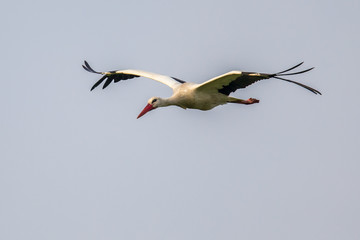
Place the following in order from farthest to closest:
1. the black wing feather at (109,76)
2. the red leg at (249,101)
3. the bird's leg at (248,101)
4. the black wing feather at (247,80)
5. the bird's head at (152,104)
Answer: the black wing feather at (109,76), the red leg at (249,101), the bird's leg at (248,101), the bird's head at (152,104), the black wing feather at (247,80)

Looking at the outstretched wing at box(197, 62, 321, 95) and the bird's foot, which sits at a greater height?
the outstretched wing at box(197, 62, 321, 95)

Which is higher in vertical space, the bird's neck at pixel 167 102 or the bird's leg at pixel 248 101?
the bird's neck at pixel 167 102

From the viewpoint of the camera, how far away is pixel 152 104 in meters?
17.3

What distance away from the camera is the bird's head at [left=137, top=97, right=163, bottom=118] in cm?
1722

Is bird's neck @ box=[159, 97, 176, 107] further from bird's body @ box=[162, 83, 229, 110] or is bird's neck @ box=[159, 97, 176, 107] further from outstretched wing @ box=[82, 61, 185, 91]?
outstretched wing @ box=[82, 61, 185, 91]

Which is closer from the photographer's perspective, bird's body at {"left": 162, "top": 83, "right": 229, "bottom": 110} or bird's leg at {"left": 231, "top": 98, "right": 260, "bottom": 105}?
bird's body at {"left": 162, "top": 83, "right": 229, "bottom": 110}

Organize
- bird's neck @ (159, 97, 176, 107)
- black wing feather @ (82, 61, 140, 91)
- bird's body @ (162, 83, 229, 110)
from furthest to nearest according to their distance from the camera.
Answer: black wing feather @ (82, 61, 140, 91), bird's neck @ (159, 97, 176, 107), bird's body @ (162, 83, 229, 110)

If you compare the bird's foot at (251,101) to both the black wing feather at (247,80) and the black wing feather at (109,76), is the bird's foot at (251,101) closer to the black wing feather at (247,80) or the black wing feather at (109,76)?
the black wing feather at (247,80)

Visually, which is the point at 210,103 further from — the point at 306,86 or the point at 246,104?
the point at 306,86

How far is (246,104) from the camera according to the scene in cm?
1823

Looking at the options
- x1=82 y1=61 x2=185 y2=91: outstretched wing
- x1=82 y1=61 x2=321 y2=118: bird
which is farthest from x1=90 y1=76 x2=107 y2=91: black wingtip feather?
x1=82 y1=61 x2=321 y2=118: bird

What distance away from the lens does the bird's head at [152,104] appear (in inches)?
678

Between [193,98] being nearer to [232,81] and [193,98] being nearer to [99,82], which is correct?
[232,81]

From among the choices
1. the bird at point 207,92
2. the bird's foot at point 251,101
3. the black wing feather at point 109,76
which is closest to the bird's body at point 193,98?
the bird at point 207,92
